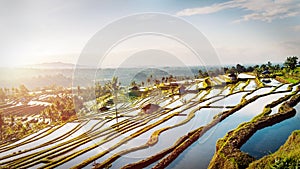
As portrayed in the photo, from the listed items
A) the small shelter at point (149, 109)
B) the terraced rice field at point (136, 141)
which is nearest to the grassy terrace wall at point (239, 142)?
the terraced rice field at point (136, 141)

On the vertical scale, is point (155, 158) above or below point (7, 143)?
above

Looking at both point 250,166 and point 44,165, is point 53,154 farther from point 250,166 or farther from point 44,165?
point 250,166

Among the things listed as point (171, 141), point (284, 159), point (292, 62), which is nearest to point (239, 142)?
point (171, 141)

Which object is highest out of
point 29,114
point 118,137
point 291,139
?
point 291,139

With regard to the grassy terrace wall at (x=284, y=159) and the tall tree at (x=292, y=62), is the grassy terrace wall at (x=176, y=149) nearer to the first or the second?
the grassy terrace wall at (x=284, y=159)

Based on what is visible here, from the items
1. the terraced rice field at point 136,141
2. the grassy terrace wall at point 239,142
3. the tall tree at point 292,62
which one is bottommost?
the terraced rice field at point 136,141

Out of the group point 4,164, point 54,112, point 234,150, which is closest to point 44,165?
point 4,164

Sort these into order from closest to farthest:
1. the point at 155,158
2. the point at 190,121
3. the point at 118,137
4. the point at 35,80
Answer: the point at 155,158 → the point at 118,137 → the point at 190,121 → the point at 35,80

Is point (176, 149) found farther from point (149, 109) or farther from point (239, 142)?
point (149, 109)
